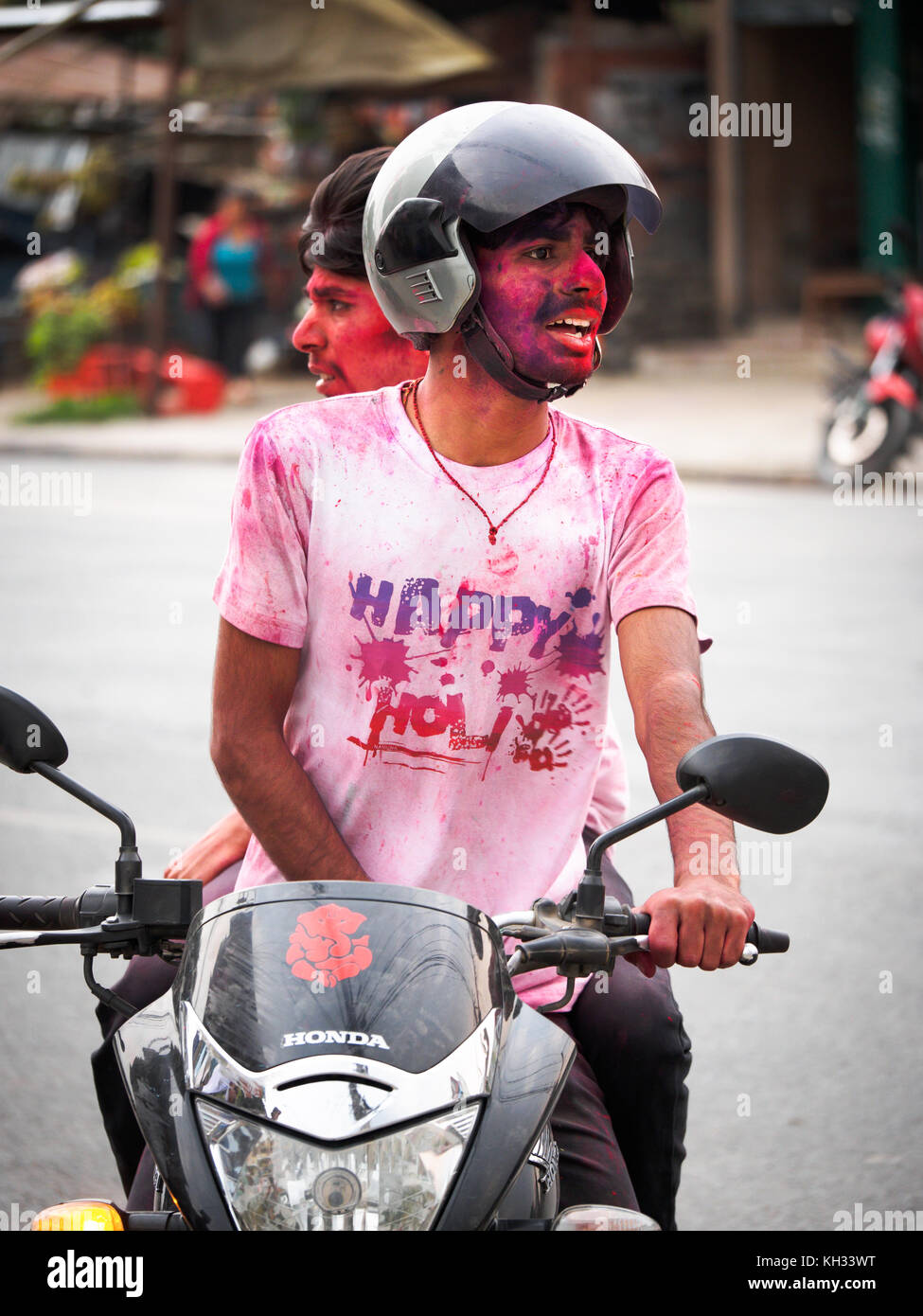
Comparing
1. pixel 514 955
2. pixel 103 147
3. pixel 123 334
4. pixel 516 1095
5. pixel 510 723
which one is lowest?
pixel 516 1095

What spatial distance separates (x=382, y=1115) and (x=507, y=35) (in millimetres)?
21218

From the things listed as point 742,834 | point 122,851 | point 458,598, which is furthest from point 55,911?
point 742,834

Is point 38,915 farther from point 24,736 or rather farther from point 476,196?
point 476,196

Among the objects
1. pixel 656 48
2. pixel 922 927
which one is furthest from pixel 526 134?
pixel 656 48

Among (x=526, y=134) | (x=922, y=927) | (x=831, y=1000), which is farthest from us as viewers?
(x=922, y=927)

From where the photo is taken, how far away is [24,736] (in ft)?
6.41

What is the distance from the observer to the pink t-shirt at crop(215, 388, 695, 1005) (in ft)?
7.00

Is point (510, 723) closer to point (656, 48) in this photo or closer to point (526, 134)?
point (526, 134)

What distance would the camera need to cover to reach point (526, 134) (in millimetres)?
2041

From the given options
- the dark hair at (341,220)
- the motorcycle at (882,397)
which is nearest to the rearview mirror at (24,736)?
the dark hair at (341,220)

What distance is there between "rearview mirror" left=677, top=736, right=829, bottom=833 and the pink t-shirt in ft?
1.11

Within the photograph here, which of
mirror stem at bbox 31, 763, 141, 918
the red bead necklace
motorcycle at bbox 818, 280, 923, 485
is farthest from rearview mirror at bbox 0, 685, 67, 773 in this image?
motorcycle at bbox 818, 280, 923, 485

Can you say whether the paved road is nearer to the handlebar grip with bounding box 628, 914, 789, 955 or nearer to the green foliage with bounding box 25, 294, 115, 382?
the handlebar grip with bounding box 628, 914, 789, 955

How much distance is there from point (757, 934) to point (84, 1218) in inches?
31.5
